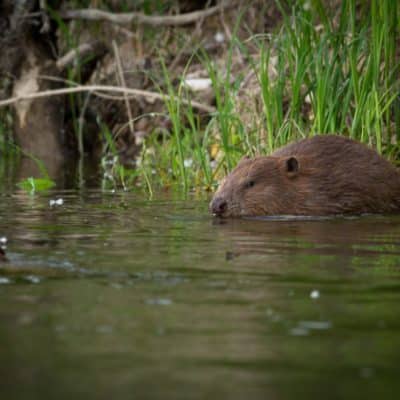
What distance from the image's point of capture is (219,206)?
6.39 metres

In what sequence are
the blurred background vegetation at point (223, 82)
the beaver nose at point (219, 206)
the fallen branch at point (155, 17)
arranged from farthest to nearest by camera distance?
the fallen branch at point (155, 17)
the blurred background vegetation at point (223, 82)
the beaver nose at point (219, 206)

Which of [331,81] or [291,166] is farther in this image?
[331,81]

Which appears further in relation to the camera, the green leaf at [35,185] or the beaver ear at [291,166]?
the green leaf at [35,185]

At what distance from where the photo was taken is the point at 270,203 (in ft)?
21.6

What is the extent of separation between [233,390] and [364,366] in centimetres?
39

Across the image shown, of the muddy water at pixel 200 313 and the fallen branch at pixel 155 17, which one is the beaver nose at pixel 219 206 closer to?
the muddy water at pixel 200 313

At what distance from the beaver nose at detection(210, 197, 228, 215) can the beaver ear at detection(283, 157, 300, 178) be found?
0.46 metres

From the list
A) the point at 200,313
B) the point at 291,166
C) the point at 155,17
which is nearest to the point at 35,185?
the point at 291,166

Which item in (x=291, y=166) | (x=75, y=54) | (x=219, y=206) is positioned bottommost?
(x=219, y=206)

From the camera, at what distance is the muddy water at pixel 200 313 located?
2.44 metres

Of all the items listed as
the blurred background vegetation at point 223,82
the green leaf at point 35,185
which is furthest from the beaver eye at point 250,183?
the green leaf at point 35,185

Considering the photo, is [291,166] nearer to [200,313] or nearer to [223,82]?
[223,82]

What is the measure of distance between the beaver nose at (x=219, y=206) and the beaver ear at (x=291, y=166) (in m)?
0.46

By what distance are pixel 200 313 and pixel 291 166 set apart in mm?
3430
